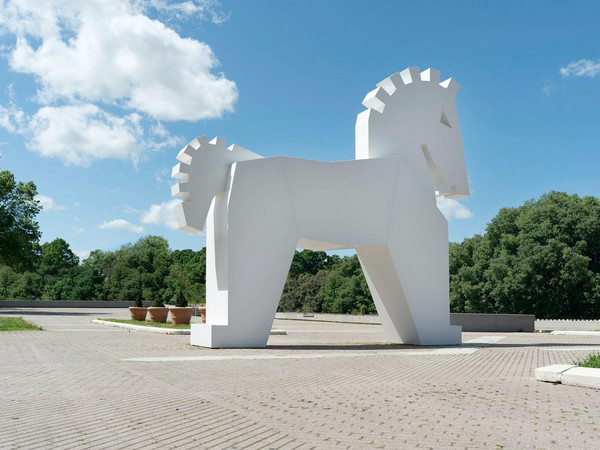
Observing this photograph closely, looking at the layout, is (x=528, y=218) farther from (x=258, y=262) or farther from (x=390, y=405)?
(x=390, y=405)

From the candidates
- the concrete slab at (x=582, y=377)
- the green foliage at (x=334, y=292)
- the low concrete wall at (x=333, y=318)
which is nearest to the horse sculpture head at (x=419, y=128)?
the concrete slab at (x=582, y=377)

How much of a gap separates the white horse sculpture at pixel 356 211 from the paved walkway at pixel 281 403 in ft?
7.75

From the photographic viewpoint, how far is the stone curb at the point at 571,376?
916 centimetres

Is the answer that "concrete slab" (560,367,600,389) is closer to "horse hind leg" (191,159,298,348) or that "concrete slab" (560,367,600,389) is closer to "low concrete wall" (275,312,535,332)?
"horse hind leg" (191,159,298,348)

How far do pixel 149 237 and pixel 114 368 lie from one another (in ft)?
269

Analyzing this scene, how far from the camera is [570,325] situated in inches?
A: 1142

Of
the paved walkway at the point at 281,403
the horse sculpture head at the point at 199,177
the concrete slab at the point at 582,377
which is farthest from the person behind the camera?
the horse sculpture head at the point at 199,177

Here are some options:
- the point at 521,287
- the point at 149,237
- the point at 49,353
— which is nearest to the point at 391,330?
the point at 49,353

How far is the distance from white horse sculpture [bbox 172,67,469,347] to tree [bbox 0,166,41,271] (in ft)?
100

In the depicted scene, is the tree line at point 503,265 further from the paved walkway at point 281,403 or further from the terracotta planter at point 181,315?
the paved walkway at point 281,403

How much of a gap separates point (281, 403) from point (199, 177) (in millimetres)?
8364

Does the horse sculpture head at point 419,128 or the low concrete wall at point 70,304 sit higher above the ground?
the horse sculpture head at point 419,128

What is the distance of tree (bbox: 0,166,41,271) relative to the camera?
41062 mm

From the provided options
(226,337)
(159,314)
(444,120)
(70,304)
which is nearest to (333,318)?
(159,314)
